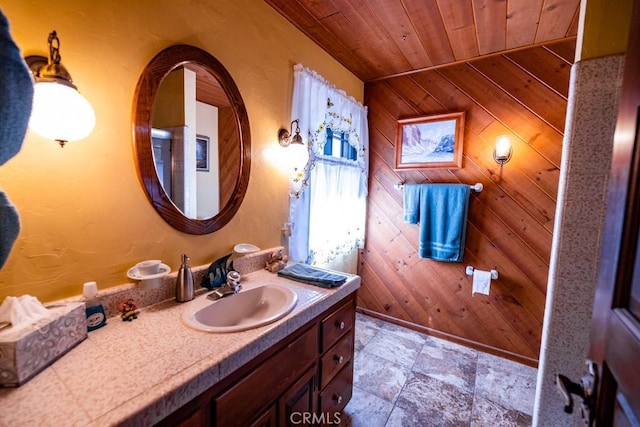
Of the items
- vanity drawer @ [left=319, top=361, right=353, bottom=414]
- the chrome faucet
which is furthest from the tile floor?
the chrome faucet

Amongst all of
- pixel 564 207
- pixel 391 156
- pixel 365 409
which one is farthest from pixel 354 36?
pixel 365 409

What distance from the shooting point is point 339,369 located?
1.41m

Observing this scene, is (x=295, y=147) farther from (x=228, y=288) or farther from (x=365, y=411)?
(x=365, y=411)

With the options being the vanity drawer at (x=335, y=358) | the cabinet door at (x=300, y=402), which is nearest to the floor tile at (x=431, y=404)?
the vanity drawer at (x=335, y=358)

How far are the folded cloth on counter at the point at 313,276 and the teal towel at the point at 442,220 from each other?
1.17 metres

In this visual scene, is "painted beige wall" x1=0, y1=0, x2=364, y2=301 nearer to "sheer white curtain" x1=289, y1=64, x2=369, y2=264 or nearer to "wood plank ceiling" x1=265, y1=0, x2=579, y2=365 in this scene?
"sheer white curtain" x1=289, y1=64, x2=369, y2=264

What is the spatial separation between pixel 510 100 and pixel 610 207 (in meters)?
1.88

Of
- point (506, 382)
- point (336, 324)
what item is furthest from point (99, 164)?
point (506, 382)

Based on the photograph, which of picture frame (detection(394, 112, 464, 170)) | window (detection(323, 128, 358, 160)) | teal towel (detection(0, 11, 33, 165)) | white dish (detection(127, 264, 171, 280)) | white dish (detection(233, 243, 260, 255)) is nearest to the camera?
teal towel (detection(0, 11, 33, 165))

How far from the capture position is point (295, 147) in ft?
5.43

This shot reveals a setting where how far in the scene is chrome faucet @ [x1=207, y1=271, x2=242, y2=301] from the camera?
46.2 inches

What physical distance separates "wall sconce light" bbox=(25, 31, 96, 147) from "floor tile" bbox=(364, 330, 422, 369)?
2.28 metres

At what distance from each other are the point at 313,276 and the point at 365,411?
936 mm

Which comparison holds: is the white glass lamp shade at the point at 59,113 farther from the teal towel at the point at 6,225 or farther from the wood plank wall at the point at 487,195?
the wood plank wall at the point at 487,195
